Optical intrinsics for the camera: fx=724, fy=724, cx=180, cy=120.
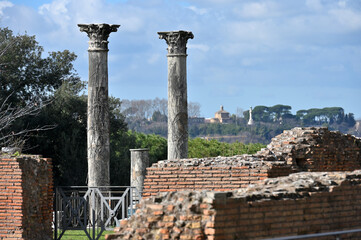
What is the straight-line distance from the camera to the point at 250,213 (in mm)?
8898

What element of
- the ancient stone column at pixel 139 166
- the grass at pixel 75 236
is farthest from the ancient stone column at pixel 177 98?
the grass at pixel 75 236

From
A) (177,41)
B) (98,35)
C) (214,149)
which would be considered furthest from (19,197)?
(214,149)

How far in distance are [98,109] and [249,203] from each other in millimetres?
14239

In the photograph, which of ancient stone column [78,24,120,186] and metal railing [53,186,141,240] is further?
ancient stone column [78,24,120,186]

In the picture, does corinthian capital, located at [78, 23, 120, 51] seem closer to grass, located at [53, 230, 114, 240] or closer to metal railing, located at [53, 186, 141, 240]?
metal railing, located at [53, 186, 141, 240]

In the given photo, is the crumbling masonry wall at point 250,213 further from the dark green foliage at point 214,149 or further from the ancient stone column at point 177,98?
the dark green foliage at point 214,149

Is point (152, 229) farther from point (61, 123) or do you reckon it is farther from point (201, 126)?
point (201, 126)

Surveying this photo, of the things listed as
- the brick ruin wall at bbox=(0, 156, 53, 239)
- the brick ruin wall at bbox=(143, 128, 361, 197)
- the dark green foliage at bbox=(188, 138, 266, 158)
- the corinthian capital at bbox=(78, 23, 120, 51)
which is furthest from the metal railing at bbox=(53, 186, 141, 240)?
the dark green foliage at bbox=(188, 138, 266, 158)

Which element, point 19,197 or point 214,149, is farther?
point 214,149

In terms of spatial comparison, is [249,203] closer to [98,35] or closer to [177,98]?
[177,98]

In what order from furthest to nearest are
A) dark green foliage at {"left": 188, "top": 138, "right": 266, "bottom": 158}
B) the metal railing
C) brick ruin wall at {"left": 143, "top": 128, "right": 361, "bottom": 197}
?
dark green foliage at {"left": 188, "top": 138, "right": 266, "bottom": 158} → the metal railing → brick ruin wall at {"left": 143, "top": 128, "right": 361, "bottom": 197}

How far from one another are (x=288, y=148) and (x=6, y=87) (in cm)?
2347

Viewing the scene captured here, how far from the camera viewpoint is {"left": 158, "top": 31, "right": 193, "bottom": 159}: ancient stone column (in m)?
22.1

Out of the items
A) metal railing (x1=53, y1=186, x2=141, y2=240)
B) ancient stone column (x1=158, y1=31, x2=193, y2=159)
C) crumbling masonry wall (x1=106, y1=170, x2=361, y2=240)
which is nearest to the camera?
crumbling masonry wall (x1=106, y1=170, x2=361, y2=240)
